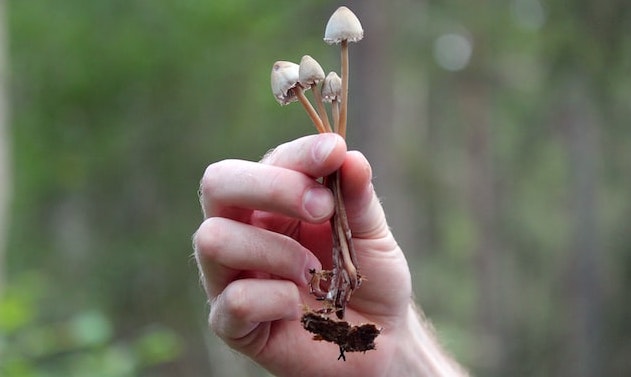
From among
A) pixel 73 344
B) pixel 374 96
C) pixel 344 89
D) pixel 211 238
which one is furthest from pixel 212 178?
pixel 374 96

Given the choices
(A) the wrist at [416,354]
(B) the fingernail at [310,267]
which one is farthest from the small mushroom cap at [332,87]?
(A) the wrist at [416,354]

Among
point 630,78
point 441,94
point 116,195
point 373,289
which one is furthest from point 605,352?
point 373,289

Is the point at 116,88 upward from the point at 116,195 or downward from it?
upward

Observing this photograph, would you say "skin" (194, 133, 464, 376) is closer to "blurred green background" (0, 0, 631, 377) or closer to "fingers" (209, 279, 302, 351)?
"fingers" (209, 279, 302, 351)

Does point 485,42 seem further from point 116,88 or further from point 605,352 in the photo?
point 116,88

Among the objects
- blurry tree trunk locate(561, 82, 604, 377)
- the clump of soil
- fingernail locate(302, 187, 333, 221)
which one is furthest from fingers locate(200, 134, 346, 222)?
blurry tree trunk locate(561, 82, 604, 377)

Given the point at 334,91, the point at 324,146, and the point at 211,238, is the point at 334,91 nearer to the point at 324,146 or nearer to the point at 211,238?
the point at 324,146

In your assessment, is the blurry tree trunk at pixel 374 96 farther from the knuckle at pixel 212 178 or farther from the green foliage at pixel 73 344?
the knuckle at pixel 212 178
